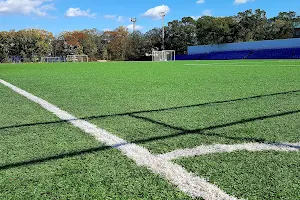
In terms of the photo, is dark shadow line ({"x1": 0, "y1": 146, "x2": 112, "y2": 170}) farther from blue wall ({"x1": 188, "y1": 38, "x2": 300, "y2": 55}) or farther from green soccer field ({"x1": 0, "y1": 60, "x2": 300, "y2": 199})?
blue wall ({"x1": 188, "y1": 38, "x2": 300, "y2": 55})

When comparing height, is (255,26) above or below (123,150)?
above

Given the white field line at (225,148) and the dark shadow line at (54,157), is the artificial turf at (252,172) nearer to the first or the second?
the white field line at (225,148)

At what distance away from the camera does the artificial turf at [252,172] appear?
1.77 m

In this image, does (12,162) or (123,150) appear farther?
(123,150)

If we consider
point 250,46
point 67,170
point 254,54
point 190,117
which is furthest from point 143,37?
point 67,170

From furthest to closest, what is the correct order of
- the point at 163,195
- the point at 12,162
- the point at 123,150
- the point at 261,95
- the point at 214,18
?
1. the point at 214,18
2. the point at 261,95
3. the point at 123,150
4. the point at 12,162
5. the point at 163,195

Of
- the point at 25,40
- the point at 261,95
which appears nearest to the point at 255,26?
the point at 25,40

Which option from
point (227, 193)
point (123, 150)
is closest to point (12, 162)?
point (123, 150)

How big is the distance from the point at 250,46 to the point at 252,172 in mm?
54940

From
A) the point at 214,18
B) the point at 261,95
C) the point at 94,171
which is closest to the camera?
the point at 94,171

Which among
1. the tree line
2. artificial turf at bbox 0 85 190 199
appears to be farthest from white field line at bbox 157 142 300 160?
the tree line

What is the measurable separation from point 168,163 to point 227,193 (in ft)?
1.83

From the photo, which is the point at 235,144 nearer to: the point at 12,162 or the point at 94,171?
the point at 94,171

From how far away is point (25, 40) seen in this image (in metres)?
68.9
